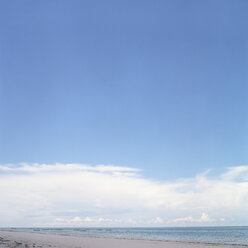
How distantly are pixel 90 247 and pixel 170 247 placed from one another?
37.1ft

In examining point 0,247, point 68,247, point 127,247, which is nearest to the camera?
point 0,247

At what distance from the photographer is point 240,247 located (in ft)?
132

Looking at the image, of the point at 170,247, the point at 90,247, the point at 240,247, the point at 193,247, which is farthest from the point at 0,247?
the point at 240,247

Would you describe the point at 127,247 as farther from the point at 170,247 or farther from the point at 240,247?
the point at 240,247

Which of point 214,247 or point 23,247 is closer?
point 23,247

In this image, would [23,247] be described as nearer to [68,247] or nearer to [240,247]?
[68,247]

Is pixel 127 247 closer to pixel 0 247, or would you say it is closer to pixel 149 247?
pixel 149 247

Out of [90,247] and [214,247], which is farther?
[214,247]

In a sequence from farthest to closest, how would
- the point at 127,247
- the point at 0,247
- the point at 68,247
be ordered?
the point at 127,247 → the point at 68,247 → the point at 0,247

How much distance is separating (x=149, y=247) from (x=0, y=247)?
1974 centimetres

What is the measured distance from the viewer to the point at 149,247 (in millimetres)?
40062

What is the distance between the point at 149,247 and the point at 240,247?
12.9 m

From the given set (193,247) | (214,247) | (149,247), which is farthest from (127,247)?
(214,247)

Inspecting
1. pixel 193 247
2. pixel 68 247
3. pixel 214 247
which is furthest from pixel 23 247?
pixel 214 247
